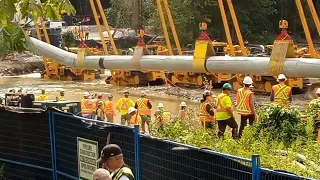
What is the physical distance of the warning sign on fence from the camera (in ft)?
28.9

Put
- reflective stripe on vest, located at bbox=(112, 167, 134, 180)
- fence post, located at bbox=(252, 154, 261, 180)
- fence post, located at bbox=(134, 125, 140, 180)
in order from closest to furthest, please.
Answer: reflective stripe on vest, located at bbox=(112, 167, 134, 180) → fence post, located at bbox=(252, 154, 261, 180) → fence post, located at bbox=(134, 125, 140, 180)

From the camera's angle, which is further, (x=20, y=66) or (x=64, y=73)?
(x=20, y=66)

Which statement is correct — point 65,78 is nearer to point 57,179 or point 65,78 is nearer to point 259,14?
point 259,14

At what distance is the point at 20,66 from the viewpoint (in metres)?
43.7

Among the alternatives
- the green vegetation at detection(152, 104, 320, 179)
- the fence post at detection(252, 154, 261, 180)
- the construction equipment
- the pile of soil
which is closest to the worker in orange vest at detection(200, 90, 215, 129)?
the green vegetation at detection(152, 104, 320, 179)

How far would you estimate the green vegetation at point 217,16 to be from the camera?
146 feet

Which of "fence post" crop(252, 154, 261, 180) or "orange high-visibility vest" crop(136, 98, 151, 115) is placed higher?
"fence post" crop(252, 154, 261, 180)

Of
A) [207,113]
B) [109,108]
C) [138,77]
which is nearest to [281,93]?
[207,113]

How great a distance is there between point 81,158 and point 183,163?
92.8 inches

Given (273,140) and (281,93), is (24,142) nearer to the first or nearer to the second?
(273,140)

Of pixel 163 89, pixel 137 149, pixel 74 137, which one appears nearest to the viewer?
pixel 137 149

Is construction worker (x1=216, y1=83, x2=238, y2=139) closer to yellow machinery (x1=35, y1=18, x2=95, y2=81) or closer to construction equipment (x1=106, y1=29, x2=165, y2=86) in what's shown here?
construction equipment (x1=106, y1=29, x2=165, y2=86)

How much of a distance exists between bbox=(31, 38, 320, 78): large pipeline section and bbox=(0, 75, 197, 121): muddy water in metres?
1.36

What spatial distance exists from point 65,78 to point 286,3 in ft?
64.2
